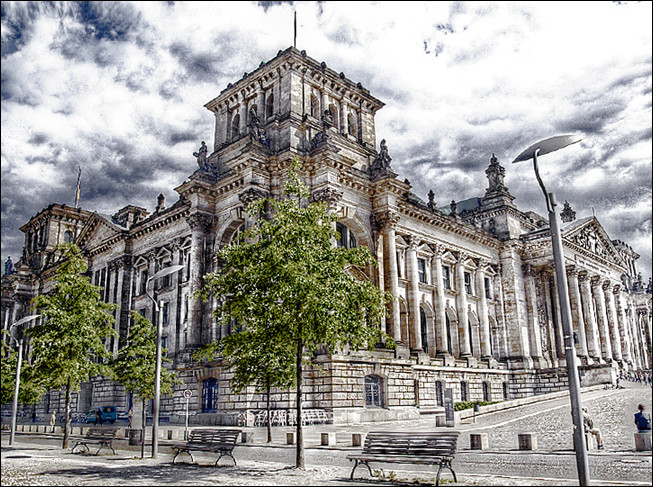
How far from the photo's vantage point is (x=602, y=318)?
203ft

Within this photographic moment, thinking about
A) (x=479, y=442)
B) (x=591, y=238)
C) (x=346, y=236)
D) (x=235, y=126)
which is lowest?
(x=479, y=442)

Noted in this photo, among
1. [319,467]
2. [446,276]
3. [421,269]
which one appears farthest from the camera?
[446,276]

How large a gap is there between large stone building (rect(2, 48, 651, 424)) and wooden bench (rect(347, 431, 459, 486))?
1797cm

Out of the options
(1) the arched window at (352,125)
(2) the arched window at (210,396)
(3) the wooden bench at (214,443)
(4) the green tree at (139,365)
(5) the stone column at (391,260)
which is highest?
(1) the arched window at (352,125)

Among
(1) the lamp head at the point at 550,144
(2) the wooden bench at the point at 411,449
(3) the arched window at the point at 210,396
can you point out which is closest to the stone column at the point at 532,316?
(3) the arched window at the point at 210,396

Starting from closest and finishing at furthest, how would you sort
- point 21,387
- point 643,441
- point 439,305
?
point 643,441 → point 21,387 → point 439,305

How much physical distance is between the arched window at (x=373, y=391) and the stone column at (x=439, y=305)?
10.6 meters

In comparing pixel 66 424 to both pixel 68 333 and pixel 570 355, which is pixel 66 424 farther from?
pixel 570 355

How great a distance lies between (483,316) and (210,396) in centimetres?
2631

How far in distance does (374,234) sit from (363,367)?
10210 millimetres

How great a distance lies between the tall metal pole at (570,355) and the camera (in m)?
10.1

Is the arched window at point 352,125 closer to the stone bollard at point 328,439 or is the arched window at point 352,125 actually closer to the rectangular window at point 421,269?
the rectangular window at point 421,269

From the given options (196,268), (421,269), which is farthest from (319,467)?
(421,269)

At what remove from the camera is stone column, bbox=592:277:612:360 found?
200 feet
